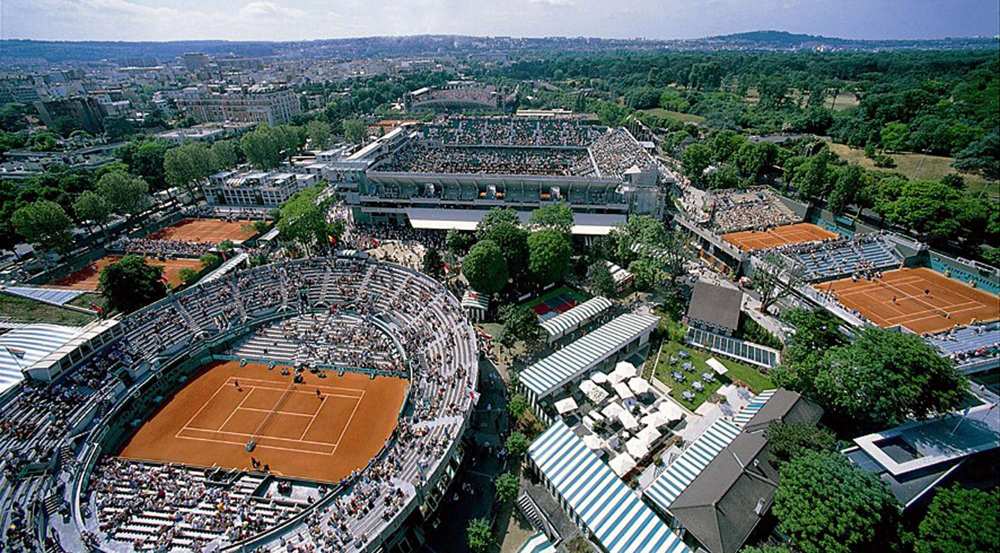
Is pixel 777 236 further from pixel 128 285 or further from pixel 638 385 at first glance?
pixel 128 285

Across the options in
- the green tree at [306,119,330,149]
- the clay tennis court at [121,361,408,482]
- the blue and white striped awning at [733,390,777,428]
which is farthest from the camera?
the green tree at [306,119,330,149]

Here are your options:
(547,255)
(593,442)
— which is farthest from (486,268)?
(593,442)

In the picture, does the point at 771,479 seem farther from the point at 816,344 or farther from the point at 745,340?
the point at 745,340

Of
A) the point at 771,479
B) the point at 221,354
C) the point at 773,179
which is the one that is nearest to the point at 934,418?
the point at 771,479

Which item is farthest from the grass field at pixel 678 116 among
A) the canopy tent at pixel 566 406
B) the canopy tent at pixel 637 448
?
the canopy tent at pixel 637 448

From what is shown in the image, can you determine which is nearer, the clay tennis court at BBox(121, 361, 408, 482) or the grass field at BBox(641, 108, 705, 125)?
the clay tennis court at BBox(121, 361, 408, 482)

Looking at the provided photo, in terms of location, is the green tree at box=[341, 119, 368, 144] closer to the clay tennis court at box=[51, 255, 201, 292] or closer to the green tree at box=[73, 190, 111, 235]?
the green tree at box=[73, 190, 111, 235]

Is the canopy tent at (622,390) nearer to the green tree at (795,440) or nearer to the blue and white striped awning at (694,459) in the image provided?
the blue and white striped awning at (694,459)

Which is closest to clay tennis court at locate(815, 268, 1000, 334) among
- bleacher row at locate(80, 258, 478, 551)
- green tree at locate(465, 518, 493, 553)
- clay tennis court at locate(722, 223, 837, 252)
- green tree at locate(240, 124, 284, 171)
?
clay tennis court at locate(722, 223, 837, 252)
